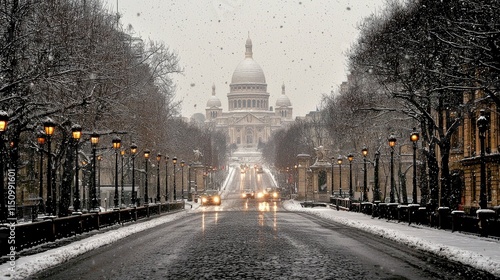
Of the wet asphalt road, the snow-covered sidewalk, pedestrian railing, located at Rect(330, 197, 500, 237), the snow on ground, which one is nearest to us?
the wet asphalt road

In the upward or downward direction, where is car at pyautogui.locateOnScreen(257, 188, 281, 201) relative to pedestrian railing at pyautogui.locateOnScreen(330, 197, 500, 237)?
downward

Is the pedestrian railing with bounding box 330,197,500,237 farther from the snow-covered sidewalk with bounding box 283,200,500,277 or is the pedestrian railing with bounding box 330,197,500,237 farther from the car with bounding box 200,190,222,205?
the car with bounding box 200,190,222,205

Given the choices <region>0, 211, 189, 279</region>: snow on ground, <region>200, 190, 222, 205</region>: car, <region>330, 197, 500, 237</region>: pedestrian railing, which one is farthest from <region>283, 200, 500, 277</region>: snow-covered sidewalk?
<region>200, 190, 222, 205</region>: car

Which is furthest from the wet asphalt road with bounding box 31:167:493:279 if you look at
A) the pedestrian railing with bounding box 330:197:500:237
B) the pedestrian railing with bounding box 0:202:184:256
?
the pedestrian railing with bounding box 330:197:500:237

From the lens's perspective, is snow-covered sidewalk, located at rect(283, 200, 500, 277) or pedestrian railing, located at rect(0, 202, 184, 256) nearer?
snow-covered sidewalk, located at rect(283, 200, 500, 277)

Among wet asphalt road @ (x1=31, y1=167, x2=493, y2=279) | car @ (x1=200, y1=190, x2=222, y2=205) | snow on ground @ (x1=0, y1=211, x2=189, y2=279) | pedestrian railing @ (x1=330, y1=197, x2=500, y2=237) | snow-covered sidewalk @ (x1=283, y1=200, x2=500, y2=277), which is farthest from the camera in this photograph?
car @ (x1=200, y1=190, x2=222, y2=205)

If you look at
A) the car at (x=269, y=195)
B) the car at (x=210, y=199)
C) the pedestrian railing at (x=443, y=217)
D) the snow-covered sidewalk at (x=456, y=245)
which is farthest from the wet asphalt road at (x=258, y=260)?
the car at (x=269, y=195)

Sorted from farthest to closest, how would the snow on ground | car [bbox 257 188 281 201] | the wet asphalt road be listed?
car [bbox 257 188 281 201] → the snow on ground → the wet asphalt road

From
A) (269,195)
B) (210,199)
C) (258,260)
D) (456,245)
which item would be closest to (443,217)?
(456,245)

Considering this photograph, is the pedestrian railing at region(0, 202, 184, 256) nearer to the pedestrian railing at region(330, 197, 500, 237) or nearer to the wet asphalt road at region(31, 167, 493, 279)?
the wet asphalt road at region(31, 167, 493, 279)

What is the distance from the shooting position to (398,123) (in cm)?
5919

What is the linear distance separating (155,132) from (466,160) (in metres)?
20.2

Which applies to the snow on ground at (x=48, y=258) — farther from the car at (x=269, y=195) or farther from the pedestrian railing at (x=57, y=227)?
the car at (x=269, y=195)

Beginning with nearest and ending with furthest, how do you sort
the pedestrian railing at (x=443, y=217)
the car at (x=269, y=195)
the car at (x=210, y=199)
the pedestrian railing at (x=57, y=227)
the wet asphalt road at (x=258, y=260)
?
the wet asphalt road at (x=258, y=260) < the pedestrian railing at (x=57, y=227) < the pedestrian railing at (x=443, y=217) < the car at (x=210, y=199) < the car at (x=269, y=195)
